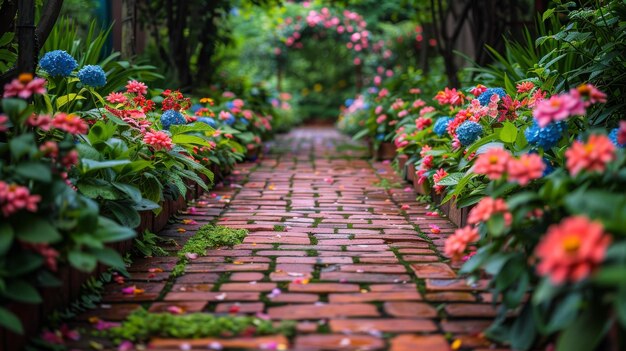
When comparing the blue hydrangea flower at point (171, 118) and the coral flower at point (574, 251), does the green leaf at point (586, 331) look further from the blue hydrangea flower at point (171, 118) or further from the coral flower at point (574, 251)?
the blue hydrangea flower at point (171, 118)

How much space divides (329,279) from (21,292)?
1.00 meters

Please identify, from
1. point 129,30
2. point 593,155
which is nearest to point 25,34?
point 593,155

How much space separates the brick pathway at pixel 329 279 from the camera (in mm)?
1762

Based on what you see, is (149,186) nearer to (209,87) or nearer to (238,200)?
(238,200)

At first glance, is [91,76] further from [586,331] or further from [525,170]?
[586,331]

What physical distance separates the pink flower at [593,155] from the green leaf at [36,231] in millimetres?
1330

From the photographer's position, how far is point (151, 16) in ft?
19.9

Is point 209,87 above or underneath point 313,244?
above

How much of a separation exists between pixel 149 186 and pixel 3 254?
110cm

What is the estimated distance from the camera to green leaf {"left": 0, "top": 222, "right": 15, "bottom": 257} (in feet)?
5.27

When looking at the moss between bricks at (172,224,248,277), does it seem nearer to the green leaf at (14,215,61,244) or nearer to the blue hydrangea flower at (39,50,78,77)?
the green leaf at (14,215,61,244)

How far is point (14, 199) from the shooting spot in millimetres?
1665

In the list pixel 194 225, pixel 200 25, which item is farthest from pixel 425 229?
pixel 200 25

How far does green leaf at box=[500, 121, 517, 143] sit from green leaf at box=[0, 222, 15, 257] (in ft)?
5.84
